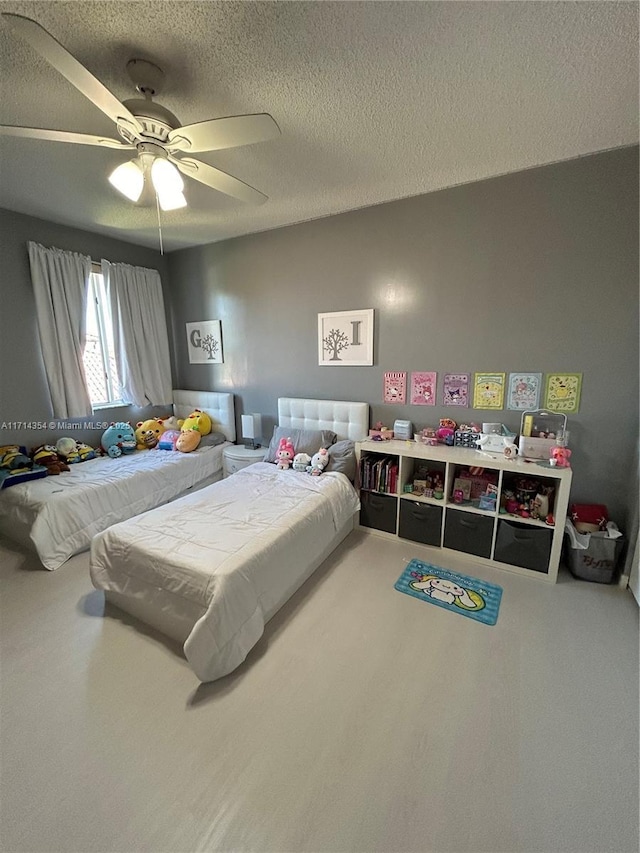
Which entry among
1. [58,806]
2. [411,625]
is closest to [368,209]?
[411,625]

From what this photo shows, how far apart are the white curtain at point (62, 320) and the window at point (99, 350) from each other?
159mm

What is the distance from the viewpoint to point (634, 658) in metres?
1.67

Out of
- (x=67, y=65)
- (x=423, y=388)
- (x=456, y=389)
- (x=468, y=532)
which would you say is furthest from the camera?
(x=423, y=388)

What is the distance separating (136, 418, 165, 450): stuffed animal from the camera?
3646 mm

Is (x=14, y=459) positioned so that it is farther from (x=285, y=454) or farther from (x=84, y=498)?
(x=285, y=454)

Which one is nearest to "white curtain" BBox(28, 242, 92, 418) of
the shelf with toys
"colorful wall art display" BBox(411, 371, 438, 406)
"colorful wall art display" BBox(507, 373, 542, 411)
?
the shelf with toys

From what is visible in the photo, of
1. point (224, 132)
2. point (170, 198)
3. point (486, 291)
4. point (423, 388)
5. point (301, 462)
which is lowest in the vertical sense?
point (301, 462)

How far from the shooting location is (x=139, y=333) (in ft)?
12.2

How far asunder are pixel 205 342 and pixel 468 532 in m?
3.26

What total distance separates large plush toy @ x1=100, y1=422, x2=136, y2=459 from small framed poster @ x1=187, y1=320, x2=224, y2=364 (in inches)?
43.2

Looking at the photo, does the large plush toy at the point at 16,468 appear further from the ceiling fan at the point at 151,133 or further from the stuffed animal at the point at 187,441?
the ceiling fan at the point at 151,133

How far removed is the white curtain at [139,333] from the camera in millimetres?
3525

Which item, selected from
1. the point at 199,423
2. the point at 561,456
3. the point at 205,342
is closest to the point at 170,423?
the point at 199,423

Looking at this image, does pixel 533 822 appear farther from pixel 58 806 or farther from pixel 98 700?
pixel 98 700
